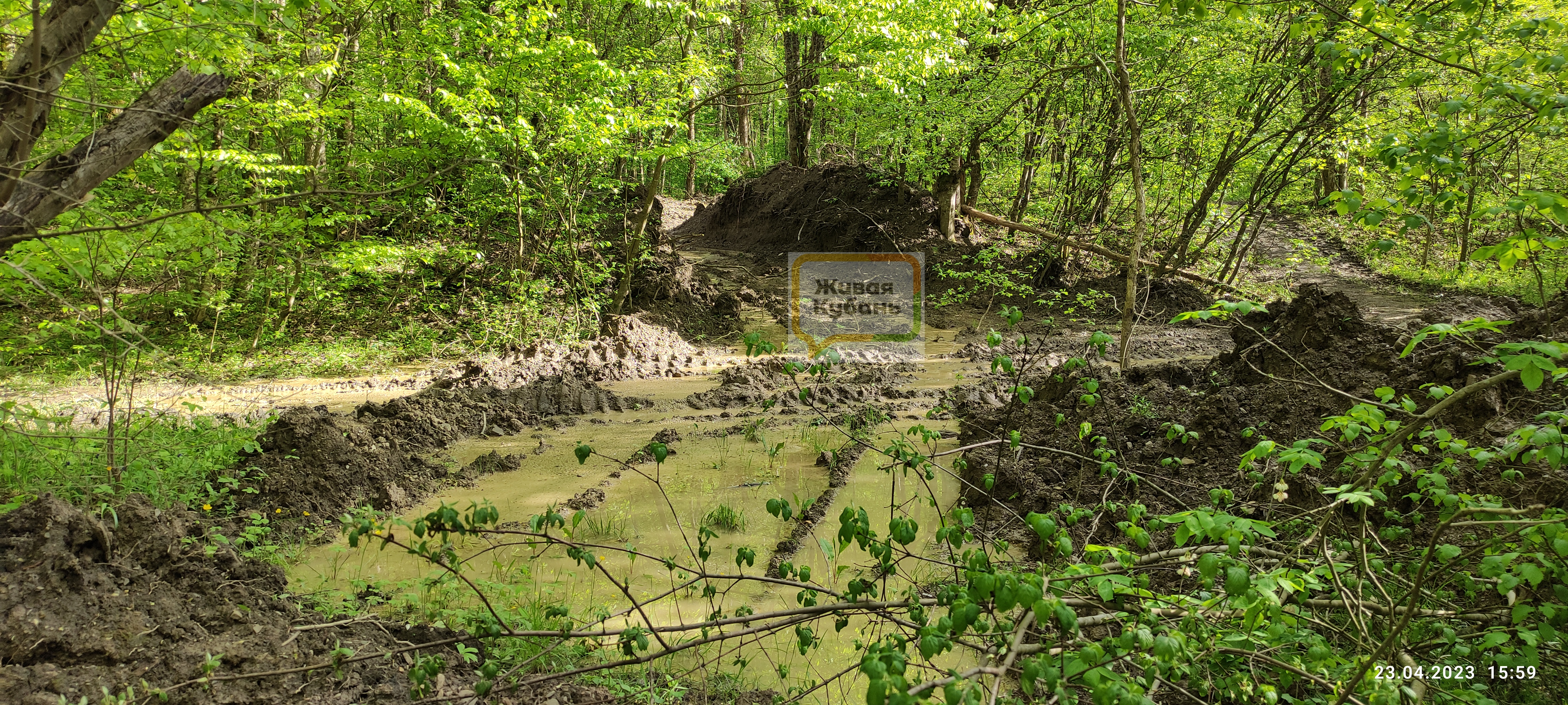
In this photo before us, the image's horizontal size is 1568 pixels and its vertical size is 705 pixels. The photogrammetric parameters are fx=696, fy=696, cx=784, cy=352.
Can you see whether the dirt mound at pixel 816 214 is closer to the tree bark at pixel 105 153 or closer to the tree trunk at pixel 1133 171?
the tree trunk at pixel 1133 171

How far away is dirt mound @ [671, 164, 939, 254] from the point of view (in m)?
15.1

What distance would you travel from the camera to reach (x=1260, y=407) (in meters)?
5.39

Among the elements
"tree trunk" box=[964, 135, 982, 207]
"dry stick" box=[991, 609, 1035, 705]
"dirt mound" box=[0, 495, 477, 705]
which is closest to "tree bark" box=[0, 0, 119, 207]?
"dirt mound" box=[0, 495, 477, 705]

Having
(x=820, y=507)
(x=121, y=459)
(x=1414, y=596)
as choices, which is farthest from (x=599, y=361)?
(x=1414, y=596)

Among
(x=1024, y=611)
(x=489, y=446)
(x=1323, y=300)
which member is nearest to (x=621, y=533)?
(x=489, y=446)

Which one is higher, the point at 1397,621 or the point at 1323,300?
the point at 1323,300

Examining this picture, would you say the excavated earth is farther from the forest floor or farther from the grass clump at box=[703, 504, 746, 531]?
the grass clump at box=[703, 504, 746, 531]

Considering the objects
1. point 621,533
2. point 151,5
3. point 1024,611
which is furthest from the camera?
point 621,533

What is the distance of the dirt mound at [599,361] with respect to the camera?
8.44 meters

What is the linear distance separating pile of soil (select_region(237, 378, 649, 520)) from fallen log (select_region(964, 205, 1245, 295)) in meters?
7.24

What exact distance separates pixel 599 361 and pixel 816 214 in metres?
8.27

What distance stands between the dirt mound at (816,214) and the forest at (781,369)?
0.21 m

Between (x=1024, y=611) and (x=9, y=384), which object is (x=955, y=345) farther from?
(x=9, y=384)

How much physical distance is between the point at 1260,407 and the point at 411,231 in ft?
35.5
